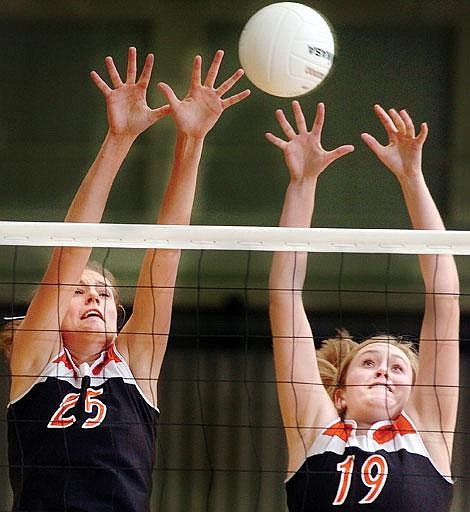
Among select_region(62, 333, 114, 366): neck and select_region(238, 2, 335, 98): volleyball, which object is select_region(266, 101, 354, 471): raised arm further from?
select_region(62, 333, 114, 366): neck

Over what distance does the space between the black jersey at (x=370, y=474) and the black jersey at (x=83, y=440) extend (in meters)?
0.37

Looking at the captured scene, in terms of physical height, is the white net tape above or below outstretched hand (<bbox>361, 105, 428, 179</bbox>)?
below

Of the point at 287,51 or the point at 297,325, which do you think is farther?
the point at 287,51

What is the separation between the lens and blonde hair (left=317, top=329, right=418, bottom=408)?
298 centimetres

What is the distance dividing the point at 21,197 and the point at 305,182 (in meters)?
3.46

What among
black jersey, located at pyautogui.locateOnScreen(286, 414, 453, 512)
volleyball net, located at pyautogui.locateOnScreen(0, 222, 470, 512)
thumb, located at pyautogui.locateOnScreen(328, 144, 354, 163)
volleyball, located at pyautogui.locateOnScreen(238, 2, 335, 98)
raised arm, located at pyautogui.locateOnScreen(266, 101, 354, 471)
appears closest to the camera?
black jersey, located at pyautogui.locateOnScreen(286, 414, 453, 512)

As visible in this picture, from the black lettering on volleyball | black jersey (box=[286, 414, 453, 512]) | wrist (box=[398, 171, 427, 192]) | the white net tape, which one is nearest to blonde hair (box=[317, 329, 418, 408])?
black jersey (box=[286, 414, 453, 512])

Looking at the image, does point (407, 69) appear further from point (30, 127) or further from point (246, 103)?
point (30, 127)

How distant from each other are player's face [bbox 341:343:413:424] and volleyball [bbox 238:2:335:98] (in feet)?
2.47

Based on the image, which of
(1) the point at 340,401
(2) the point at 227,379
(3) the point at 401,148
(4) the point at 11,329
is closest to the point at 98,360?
(4) the point at 11,329

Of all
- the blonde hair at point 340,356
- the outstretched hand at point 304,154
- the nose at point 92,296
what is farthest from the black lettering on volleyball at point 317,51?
the nose at point 92,296

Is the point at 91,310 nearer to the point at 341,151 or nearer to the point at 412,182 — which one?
the point at 341,151

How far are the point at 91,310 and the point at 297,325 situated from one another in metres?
0.48

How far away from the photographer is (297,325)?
2986 millimetres
